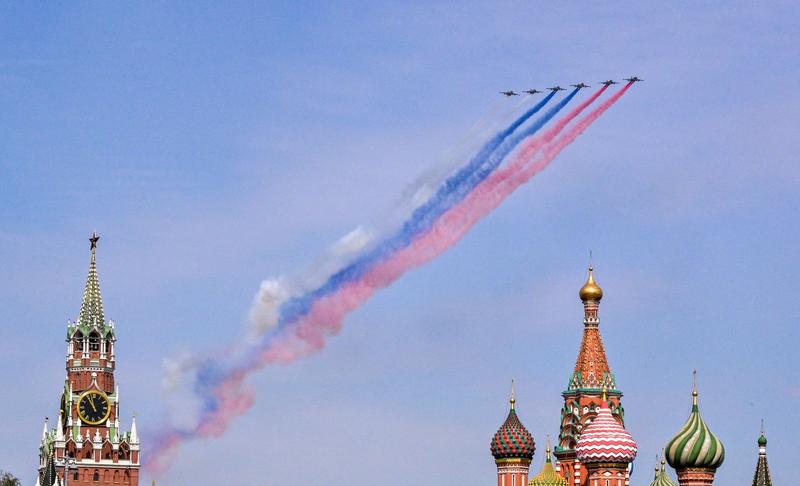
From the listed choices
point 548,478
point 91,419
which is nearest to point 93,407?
point 91,419

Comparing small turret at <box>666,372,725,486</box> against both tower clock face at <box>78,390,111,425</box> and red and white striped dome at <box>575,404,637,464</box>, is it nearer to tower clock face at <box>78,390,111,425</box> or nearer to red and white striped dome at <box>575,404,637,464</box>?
red and white striped dome at <box>575,404,637,464</box>

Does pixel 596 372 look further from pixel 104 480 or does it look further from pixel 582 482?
pixel 104 480

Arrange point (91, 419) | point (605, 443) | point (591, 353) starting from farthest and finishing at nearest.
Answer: point (91, 419) < point (591, 353) < point (605, 443)

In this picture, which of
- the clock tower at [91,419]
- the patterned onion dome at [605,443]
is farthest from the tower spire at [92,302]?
the patterned onion dome at [605,443]

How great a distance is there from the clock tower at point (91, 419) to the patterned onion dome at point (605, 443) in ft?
156

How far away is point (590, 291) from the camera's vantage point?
498 feet

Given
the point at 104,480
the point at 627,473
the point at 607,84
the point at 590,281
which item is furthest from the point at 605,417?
the point at 104,480

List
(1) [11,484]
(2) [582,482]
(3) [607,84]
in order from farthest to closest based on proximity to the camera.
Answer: (1) [11,484], (2) [582,482], (3) [607,84]

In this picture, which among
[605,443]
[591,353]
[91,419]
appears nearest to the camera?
[605,443]

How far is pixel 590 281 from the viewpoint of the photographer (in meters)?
152

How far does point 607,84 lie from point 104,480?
72.8 meters

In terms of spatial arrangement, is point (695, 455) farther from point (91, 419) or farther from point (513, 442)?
point (91, 419)

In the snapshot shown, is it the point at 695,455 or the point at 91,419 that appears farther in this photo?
the point at 91,419

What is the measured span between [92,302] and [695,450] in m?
60.5
